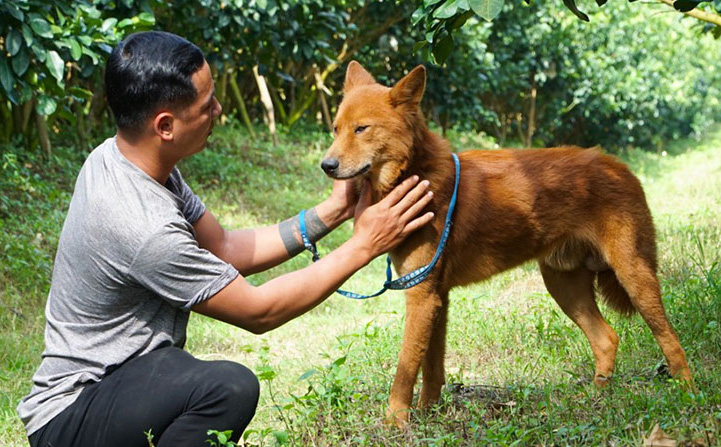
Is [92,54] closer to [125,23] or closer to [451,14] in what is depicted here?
Result: [125,23]

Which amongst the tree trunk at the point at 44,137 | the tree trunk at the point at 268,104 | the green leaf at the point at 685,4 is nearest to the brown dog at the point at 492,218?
the green leaf at the point at 685,4

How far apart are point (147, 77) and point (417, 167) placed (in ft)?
4.80

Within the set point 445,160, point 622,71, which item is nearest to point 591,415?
point 445,160

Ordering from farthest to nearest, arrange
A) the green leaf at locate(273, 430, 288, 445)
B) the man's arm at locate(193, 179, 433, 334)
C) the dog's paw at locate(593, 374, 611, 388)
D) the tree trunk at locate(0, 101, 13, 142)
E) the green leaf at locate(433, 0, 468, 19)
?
the tree trunk at locate(0, 101, 13, 142), the dog's paw at locate(593, 374, 611, 388), the green leaf at locate(273, 430, 288, 445), the man's arm at locate(193, 179, 433, 334), the green leaf at locate(433, 0, 468, 19)

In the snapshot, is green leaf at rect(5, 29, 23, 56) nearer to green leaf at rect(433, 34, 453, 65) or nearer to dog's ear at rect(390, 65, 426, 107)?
dog's ear at rect(390, 65, 426, 107)

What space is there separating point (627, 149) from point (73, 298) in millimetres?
19978

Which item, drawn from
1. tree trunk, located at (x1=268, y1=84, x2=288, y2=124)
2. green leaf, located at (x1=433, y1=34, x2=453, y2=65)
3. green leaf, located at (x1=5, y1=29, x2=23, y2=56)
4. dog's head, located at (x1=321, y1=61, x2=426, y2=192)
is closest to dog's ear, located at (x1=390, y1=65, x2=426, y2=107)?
dog's head, located at (x1=321, y1=61, x2=426, y2=192)

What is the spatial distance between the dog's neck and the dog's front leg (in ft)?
1.65

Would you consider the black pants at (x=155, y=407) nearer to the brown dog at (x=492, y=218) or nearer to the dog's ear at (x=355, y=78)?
the brown dog at (x=492, y=218)

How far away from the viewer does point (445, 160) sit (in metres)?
4.04

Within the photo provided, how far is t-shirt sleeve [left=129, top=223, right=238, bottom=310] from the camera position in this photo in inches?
120

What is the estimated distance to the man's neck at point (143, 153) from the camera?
324 cm

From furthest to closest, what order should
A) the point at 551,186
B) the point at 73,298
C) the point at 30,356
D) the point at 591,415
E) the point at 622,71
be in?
the point at 622,71 → the point at 30,356 → the point at 551,186 → the point at 591,415 → the point at 73,298

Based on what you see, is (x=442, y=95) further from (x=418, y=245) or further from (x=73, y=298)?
(x=73, y=298)
